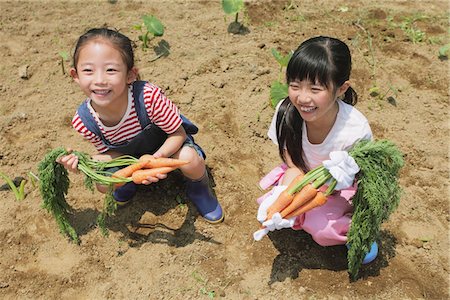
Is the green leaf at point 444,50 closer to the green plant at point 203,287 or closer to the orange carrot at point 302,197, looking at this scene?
the orange carrot at point 302,197

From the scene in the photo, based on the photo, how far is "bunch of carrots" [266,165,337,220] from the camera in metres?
2.10

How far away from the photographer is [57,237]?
2666mm

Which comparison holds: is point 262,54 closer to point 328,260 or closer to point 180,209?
point 180,209

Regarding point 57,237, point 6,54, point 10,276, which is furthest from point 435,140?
point 6,54

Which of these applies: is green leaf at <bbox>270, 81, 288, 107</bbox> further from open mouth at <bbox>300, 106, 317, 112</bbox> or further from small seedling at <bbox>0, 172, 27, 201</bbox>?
small seedling at <bbox>0, 172, 27, 201</bbox>

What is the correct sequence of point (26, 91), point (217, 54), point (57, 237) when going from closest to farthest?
point (57, 237) < point (26, 91) < point (217, 54)

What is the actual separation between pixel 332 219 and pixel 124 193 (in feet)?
3.86

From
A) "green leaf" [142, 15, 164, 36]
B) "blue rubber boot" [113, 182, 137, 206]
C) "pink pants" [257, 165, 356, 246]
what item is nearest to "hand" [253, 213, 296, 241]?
"pink pants" [257, 165, 356, 246]

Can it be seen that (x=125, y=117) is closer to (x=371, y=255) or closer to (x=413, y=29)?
(x=371, y=255)

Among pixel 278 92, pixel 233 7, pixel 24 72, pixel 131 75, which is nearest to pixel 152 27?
pixel 233 7

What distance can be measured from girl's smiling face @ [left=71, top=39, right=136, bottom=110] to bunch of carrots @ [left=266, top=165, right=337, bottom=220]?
3.01 feet

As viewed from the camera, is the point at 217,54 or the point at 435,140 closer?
the point at 435,140

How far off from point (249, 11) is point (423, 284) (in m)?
2.64

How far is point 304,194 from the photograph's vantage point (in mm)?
2115
